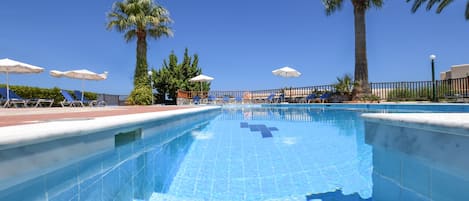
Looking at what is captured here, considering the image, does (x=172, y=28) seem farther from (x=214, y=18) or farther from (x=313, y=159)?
(x=313, y=159)

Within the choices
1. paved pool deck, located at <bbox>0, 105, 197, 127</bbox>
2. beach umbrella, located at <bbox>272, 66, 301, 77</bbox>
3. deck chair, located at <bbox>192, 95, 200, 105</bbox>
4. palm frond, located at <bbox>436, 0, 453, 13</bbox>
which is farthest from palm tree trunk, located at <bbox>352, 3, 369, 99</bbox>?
paved pool deck, located at <bbox>0, 105, 197, 127</bbox>

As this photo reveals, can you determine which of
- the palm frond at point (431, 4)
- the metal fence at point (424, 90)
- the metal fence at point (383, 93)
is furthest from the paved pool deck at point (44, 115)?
the palm frond at point (431, 4)

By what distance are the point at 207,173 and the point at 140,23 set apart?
14.3m

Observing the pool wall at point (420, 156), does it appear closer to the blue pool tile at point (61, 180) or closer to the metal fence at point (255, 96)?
the blue pool tile at point (61, 180)

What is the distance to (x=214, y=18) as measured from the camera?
1005 inches

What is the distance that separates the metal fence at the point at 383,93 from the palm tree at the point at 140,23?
2.96 meters

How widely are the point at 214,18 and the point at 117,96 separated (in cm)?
1255

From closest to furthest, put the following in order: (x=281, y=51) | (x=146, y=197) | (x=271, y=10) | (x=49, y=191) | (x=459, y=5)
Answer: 1. (x=49, y=191)
2. (x=146, y=197)
3. (x=459, y=5)
4. (x=271, y=10)
5. (x=281, y=51)

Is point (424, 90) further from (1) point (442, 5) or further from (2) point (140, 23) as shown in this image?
(2) point (140, 23)

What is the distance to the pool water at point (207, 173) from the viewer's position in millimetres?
1420

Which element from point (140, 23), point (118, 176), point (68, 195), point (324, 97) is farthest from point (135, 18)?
point (68, 195)

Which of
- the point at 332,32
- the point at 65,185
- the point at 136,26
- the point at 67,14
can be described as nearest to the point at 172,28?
the point at 136,26

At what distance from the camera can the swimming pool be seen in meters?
1.41

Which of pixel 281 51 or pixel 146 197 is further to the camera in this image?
pixel 281 51
